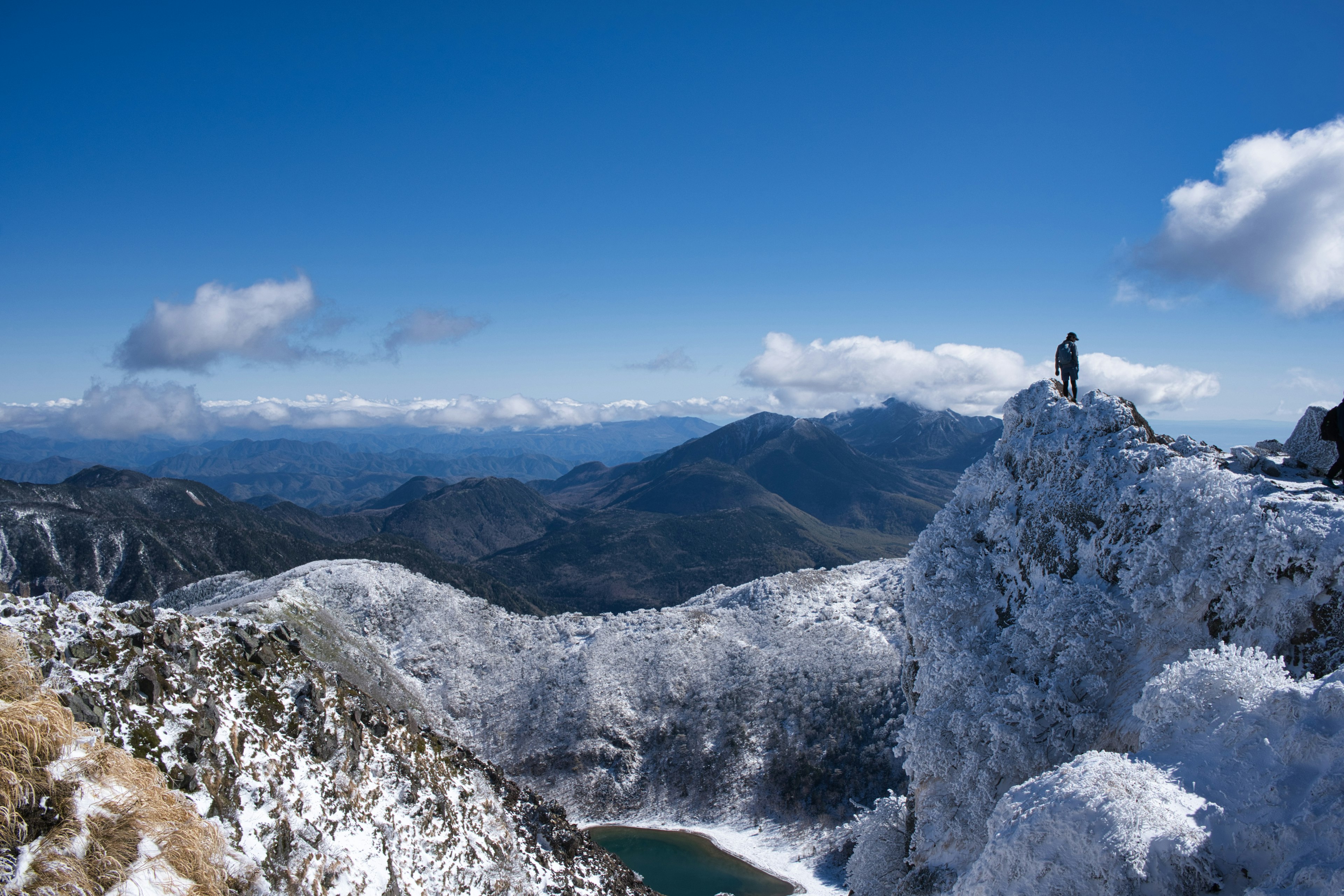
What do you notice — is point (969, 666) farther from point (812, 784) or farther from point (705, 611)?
point (705, 611)

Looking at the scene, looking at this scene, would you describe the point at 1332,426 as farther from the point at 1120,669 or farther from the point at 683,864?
the point at 683,864

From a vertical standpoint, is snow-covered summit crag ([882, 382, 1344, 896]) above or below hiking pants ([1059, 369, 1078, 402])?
below

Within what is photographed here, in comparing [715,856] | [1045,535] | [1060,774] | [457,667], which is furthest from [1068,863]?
[457,667]

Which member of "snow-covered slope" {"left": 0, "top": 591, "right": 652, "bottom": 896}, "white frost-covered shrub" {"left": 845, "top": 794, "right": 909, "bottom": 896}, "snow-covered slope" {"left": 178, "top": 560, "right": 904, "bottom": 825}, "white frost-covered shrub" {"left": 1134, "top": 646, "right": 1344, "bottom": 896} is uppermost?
"white frost-covered shrub" {"left": 1134, "top": 646, "right": 1344, "bottom": 896}

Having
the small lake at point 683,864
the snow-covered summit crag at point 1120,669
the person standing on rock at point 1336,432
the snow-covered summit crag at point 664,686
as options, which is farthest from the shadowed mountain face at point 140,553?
the person standing on rock at point 1336,432

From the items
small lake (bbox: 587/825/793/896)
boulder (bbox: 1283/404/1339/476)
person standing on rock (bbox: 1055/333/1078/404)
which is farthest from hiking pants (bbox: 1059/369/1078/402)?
small lake (bbox: 587/825/793/896)

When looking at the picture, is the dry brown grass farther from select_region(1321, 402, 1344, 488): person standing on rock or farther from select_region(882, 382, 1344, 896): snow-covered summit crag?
select_region(1321, 402, 1344, 488): person standing on rock

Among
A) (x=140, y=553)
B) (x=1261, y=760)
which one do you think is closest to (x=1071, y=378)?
(x=1261, y=760)
